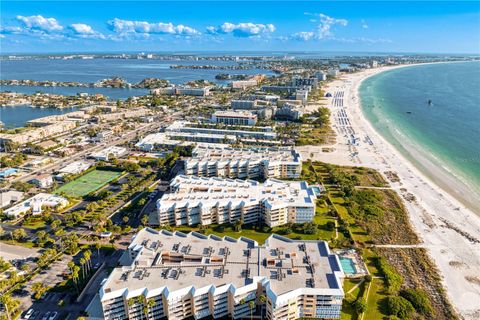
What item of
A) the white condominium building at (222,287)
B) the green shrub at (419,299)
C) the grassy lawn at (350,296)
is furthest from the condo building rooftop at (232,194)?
the green shrub at (419,299)

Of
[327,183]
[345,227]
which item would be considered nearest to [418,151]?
[327,183]

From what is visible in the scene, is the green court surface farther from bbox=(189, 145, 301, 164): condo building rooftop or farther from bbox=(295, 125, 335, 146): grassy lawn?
bbox=(295, 125, 335, 146): grassy lawn

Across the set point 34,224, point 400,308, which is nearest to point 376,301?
point 400,308

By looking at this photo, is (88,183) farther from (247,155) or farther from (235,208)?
(235,208)

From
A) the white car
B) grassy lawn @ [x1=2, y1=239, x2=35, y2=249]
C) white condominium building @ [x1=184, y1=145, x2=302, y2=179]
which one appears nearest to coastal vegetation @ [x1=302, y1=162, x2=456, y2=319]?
white condominium building @ [x1=184, y1=145, x2=302, y2=179]

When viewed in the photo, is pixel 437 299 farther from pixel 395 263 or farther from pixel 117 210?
pixel 117 210

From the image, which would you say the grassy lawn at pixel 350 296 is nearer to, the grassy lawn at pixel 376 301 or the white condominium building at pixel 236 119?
the grassy lawn at pixel 376 301
